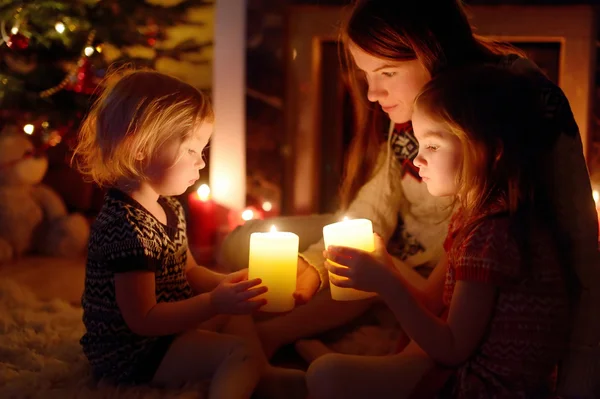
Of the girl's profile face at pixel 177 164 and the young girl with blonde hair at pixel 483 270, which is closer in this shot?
the young girl with blonde hair at pixel 483 270

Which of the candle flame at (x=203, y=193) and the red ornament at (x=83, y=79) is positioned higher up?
the red ornament at (x=83, y=79)

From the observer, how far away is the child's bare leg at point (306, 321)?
160 centimetres

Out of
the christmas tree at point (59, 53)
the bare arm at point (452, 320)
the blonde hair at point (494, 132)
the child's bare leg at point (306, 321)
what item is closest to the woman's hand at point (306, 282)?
the child's bare leg at point (306, 321)

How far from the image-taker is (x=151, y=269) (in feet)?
4.19

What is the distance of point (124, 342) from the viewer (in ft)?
4.37

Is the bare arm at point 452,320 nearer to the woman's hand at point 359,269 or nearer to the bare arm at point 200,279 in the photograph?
the woman's hand at point 359,269

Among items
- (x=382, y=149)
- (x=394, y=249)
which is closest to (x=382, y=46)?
(x=382, y=149)

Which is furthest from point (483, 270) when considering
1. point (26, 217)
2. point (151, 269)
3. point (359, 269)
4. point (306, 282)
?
point (26, 217)

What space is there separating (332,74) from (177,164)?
145 centimetres

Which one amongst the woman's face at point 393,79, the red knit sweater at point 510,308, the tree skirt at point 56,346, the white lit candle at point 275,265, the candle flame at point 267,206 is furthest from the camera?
the candle flame at point 267,206

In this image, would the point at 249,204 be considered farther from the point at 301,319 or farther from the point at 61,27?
the point at 301,319

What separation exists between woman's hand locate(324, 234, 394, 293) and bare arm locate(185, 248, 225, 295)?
407 millimetres

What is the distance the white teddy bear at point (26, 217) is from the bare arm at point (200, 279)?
1.26m

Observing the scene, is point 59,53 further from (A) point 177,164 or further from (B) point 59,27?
(A) point 177,164
